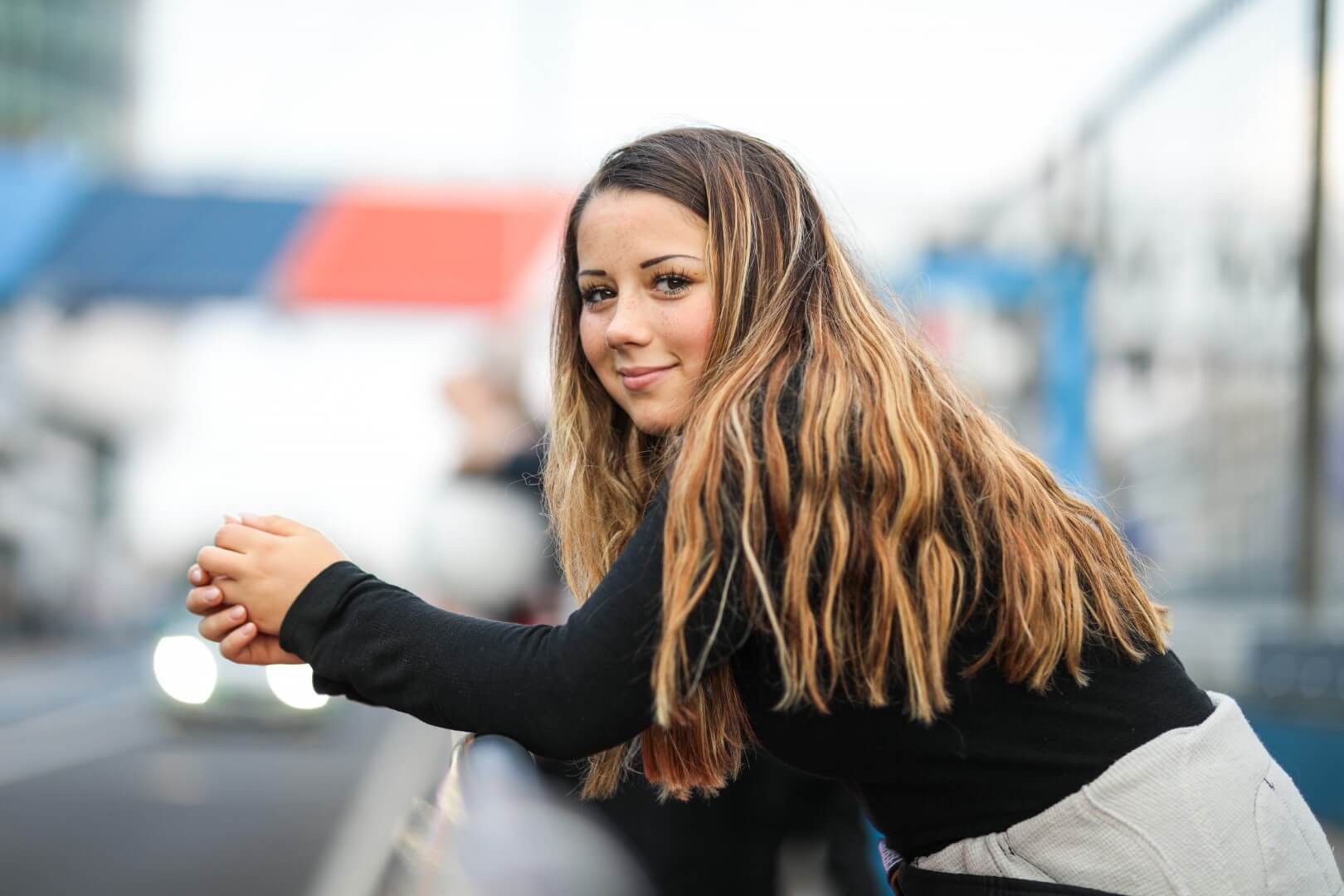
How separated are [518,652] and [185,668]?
29.9ft

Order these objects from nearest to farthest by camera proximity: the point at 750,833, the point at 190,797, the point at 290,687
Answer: the point at 750,833, the point at 190,797, the point at 290,687

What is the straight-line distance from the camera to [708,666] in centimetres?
136

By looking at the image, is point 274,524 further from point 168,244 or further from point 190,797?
point 168,244

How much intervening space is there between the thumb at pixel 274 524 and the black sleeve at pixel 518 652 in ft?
0.28

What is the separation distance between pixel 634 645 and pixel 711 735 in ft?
0.94

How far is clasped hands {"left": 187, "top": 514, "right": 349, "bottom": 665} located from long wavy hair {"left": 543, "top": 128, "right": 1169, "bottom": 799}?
427mm

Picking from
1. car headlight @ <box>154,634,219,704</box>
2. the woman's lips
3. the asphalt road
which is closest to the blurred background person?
the asphalt road

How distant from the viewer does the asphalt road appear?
5.43 meters

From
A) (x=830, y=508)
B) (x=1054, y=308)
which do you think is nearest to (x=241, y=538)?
(x=830, y=508)

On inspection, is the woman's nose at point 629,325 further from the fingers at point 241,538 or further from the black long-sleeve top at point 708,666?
the fingers at point 241,538

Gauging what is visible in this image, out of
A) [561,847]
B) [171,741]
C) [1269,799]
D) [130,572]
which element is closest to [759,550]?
[1269,799]

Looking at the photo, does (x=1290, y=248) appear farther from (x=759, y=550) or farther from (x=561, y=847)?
(x=759, y=550)

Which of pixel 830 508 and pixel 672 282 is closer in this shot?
pixel 830 508

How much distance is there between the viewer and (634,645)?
134 centimetres
